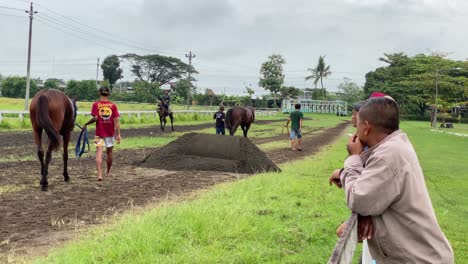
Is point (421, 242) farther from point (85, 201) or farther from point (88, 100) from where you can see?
point (88, 100)

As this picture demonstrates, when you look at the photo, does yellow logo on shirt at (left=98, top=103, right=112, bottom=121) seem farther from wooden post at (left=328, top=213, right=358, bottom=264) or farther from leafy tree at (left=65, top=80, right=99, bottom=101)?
leafy tree at (left=65, top=80, right=99, bottom=101)

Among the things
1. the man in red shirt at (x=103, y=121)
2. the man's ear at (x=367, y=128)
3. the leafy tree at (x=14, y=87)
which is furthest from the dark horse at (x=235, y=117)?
the leafy tree at (x=14, y=87)

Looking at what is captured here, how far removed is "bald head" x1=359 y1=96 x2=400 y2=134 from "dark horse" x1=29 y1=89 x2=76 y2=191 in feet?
21.6

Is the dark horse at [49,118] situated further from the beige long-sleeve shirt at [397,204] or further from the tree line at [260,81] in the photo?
the tree line at [260,81]

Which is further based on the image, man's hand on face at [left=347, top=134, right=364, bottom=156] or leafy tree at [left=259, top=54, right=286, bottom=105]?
leafy tree at [left=259, top=54, right=286, bottom=105]

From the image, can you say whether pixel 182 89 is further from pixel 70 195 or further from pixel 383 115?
pixel 383 115

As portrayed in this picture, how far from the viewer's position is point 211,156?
11.9 metres

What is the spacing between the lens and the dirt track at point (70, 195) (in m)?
5.43

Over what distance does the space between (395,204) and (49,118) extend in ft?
22.9

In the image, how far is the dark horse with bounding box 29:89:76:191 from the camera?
8117mm

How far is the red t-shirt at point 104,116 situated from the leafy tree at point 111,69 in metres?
78.9

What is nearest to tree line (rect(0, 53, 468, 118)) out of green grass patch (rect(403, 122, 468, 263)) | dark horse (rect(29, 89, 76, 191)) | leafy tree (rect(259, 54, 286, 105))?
leafy tree (rect(259, 54, 286, 105))

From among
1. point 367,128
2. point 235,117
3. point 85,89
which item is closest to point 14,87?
point 85,89

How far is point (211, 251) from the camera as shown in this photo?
462cm
